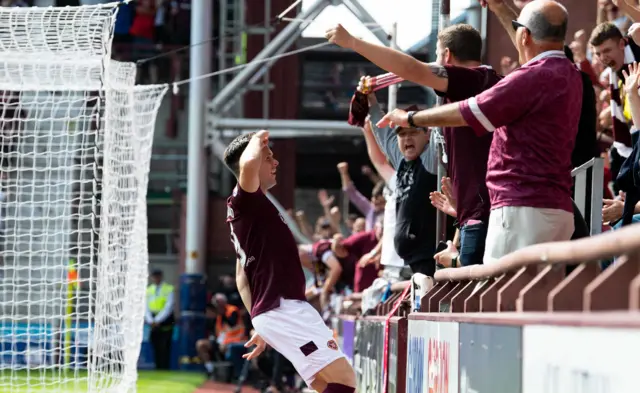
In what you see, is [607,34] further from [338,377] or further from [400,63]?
[338,377]

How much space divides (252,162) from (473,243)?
4.48 ft

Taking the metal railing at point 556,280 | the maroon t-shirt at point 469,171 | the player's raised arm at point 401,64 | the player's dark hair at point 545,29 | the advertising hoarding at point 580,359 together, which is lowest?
the advertising hoarding at point 580,359

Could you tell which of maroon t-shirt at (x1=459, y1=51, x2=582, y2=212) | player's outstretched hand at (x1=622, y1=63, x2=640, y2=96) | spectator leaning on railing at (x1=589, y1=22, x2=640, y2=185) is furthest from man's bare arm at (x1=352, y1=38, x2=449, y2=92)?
spectator leaning on railing at (x1=589, y1=22, x2=640, y2=185)

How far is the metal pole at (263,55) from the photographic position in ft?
52.1

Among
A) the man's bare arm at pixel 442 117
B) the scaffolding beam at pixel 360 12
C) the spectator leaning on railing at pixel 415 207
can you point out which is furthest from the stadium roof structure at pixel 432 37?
the man's bare arm at pixel 442 117

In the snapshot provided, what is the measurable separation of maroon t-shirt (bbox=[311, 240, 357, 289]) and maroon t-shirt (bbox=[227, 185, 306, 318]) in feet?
23.3

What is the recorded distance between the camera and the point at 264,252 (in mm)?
6586

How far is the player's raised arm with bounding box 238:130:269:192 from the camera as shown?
6.30 m

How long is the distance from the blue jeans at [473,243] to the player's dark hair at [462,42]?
0.90 m

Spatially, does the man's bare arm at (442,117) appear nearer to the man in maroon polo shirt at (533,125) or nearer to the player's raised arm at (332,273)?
the man in maroon polo shirt at (533,125)

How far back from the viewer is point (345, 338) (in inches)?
474

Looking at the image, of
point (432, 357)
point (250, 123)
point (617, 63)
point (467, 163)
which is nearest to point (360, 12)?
point (250, 123)

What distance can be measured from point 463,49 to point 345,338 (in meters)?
6.67

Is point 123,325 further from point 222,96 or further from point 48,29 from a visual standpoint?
point 222,96
